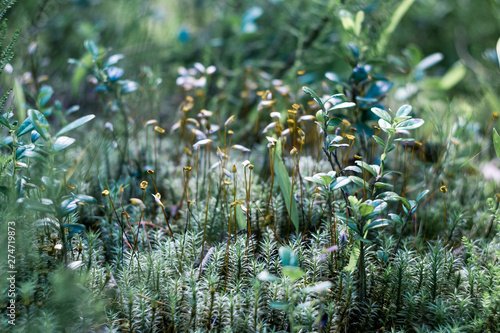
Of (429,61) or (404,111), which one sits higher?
(404,111)

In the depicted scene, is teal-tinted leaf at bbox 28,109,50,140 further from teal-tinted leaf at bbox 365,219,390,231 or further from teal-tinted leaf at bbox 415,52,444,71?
teal-tinted leaf at bbox 415,52,444,71

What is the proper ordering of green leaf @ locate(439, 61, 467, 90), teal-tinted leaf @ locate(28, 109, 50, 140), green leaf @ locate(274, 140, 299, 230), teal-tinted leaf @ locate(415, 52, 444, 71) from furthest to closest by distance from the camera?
1. green leaf @ locate(439, 61, 467, 90)
2. teal-tinted leaf @ locate(415, 52, 444, 71)
3. green leaf @ locate(274, 140, 299, 230)
4. teal-tinted leaf @ locate(28, 109, 50, 140)

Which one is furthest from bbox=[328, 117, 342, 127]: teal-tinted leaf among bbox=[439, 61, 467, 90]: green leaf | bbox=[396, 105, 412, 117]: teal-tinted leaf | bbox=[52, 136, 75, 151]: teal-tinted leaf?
bbox=[439, 61, 467, 90]: green leaf

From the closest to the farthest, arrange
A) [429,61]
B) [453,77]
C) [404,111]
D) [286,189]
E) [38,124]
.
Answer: [38,124], [404,111], [286,189], [429,61], [453,77]

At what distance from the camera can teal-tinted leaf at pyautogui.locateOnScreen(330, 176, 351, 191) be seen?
99 cm

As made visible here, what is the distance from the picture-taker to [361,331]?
1.05 metres

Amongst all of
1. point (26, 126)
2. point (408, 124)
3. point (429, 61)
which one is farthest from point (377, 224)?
point (429, 61)

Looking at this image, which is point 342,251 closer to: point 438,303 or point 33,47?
point 438,303

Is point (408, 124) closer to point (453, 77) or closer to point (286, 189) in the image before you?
point (286, 189)

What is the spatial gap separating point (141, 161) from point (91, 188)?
9.6 inches

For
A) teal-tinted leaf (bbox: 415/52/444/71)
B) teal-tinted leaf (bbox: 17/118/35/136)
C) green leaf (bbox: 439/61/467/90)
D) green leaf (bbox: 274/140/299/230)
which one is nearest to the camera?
teal-tinted leaf (bbox: 17/118/35/136)

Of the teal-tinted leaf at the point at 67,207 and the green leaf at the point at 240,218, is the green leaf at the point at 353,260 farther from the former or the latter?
the teal-tinted leaf at the point at 67,207

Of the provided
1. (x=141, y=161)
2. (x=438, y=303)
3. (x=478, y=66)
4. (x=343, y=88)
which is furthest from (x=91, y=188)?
(x=478, y=66)

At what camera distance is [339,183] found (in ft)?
3.31
